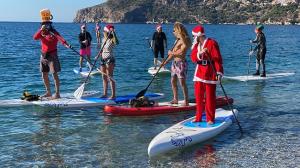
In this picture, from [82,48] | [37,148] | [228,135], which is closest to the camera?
[37,148]

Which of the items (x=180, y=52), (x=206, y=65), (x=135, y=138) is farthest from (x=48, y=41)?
(x=206, y=65)

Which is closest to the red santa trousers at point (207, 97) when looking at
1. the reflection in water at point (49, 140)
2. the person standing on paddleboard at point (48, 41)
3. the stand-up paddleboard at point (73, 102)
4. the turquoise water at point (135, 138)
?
the turquoise water at point (135, 138)

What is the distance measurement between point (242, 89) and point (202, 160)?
921cm

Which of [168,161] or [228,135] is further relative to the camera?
[228,135]

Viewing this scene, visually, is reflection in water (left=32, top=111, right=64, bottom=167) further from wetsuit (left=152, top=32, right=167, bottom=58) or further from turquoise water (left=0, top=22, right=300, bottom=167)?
wetsuit (left=152, top=32, right=167, bottom=58)

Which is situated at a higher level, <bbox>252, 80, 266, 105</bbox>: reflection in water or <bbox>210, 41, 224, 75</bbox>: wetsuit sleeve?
<bbox>210, 41, 224, 75</bbox>: wetsuit sleeve

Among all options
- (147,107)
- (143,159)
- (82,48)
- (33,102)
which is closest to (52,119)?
(33,102)

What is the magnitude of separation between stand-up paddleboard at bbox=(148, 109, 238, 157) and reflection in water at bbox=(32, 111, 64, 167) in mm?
1838

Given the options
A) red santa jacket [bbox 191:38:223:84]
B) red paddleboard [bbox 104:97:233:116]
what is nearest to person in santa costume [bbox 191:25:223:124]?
red santa jacket [bbox 191:38:223:84]

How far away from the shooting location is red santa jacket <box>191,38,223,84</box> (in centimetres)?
1034

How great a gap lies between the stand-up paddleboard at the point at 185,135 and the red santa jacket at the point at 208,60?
1038 mm

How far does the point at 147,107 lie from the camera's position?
43.4 ft

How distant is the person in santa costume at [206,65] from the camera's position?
10.4 metres

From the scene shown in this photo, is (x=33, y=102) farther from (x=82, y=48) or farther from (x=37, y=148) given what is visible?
(x=82, y=48)
